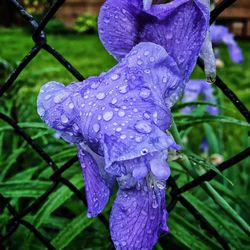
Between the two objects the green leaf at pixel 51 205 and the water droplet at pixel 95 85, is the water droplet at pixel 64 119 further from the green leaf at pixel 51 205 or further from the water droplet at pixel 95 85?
the green leaf at pixel 51 205

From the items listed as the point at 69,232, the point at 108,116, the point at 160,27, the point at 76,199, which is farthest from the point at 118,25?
the point at 76,199

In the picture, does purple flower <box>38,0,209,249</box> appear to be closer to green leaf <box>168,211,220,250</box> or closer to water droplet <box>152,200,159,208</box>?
water droplet <box>152,200,159,208</box>

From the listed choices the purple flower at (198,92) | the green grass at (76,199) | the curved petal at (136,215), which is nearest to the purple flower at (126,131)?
the curved petal at (136,215)

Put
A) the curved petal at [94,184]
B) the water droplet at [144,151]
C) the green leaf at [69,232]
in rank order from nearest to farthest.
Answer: the water droplet at [144,151] → the curved petal at [94,184] → the green leaf at [69,232]

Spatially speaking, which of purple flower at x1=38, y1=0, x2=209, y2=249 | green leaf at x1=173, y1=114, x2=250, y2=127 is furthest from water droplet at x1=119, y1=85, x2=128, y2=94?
green leaf at x1=173, y1=114, x2=250, y2=127

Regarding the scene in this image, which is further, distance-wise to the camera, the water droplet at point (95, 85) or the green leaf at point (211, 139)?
the green leaf at point (211, 139)
